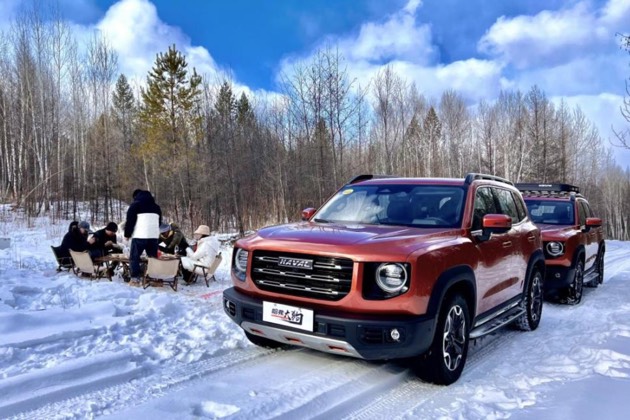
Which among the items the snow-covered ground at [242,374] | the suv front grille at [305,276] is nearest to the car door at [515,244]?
the snow-covered ground at [242,374]

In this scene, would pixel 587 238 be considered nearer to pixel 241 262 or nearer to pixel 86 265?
pixel 241 262

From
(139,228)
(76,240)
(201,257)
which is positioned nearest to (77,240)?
(76,240)

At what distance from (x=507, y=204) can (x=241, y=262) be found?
3.50 meters

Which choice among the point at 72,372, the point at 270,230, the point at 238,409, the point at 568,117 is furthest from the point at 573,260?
the point at 568,117

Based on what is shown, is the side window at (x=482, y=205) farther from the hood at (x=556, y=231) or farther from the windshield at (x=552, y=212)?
the windshield at (x=552, y=212)

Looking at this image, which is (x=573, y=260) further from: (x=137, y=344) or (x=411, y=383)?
(x=137, y=344)

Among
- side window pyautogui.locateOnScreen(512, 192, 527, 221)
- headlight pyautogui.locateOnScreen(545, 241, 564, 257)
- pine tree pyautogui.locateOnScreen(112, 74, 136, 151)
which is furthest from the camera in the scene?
pine tree pyautogui.locateOnScreen(112, 74, 136, 151)

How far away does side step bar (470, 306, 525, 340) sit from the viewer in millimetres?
4176

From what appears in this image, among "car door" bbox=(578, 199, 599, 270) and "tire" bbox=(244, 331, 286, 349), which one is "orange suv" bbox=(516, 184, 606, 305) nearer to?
"car door" bbox=(578, 199, 599, 270)

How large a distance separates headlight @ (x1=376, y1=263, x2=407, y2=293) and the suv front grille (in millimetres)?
232

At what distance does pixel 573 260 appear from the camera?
7172 mm

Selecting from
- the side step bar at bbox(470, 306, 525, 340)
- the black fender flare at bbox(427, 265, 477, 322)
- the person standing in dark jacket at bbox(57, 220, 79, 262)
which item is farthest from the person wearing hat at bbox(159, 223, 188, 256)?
the black fender flare at bbox(427, 265, 477, 322)

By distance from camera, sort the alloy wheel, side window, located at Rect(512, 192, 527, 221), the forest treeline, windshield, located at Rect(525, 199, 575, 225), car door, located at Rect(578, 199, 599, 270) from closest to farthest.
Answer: the alloy wheel, side window, located at Rect(512, 192, 527, 221), car door, located at Rect(578, 199, 599, 270), windshield, located at Rect(525, 199, 575, 225), the forest treeline

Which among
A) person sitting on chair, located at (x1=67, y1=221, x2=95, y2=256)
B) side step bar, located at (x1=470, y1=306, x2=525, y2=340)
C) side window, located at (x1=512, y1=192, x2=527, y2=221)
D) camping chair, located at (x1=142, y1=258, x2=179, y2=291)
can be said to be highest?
side window, located at (x1=512, y1=192, x2=527, y2=221)
